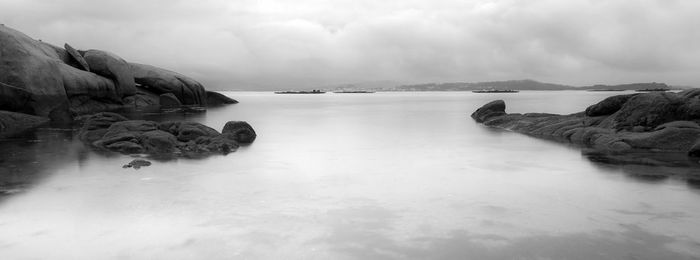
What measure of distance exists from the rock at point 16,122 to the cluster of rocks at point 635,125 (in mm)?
23225

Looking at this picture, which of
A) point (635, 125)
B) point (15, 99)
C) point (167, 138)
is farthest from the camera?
point (15, 99)

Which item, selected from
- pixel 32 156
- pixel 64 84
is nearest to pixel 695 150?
pixel 32 156

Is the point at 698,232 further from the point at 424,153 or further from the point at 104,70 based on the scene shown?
the point at 104,70

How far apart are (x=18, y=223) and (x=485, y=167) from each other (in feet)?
35.6

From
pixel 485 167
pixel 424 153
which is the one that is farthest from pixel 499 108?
pixel 485 167

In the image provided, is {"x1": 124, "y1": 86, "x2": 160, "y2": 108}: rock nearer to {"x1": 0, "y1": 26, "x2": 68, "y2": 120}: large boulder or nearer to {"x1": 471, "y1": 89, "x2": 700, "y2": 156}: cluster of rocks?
{"x1": 0, "y1": 26, "x2": 68, "y2": 120}: large boulder

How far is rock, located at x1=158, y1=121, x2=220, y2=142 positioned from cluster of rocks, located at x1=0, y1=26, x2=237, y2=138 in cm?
698

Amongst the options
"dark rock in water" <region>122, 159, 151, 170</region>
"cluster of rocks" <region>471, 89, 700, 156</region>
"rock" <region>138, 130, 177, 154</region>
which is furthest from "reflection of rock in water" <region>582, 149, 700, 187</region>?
"rock" <region>138, 130, 177, 154</region>

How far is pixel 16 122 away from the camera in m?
24.2

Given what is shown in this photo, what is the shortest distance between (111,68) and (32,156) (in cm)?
2916

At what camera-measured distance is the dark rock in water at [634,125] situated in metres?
17.0

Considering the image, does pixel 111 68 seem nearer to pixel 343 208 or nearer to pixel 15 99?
pixel 15 99

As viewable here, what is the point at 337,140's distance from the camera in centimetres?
2191

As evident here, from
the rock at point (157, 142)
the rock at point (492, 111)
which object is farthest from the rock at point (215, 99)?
the rock at point (157, 142)
